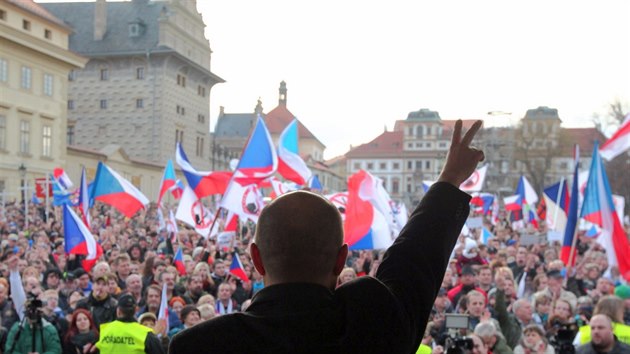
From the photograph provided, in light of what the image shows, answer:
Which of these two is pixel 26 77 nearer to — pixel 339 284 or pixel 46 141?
pixel 46 141

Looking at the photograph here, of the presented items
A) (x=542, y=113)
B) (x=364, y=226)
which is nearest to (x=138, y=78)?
(x=364, y=226)

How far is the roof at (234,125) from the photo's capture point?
121 meters

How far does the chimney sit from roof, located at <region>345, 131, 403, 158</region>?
2657 inches

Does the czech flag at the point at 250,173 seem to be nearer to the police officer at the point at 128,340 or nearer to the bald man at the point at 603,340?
the police officer at the point at 128,340

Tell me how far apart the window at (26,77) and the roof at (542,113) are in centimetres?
8508

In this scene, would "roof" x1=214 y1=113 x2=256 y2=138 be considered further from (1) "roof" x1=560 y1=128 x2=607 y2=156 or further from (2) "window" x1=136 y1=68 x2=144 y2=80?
(2) "window" x1=136 y1=68 x2=144 y2=80

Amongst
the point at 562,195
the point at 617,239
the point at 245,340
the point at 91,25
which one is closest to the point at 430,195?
the point at 245,340

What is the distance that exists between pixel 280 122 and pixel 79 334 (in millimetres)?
126562

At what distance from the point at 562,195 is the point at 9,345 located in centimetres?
1311

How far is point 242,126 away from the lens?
121500 millimetres

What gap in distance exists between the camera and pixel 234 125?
123 meters

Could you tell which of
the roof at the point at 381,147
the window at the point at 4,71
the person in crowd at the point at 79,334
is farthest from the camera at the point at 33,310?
the roof at the point at 381,147

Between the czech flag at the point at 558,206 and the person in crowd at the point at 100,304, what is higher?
the czech flag at the point at 558,206

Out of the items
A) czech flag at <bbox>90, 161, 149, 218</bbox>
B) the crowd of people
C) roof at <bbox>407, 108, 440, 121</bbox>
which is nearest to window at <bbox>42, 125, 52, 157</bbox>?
czech flag at <bbox>90, 161, 149, 218</bbox>
